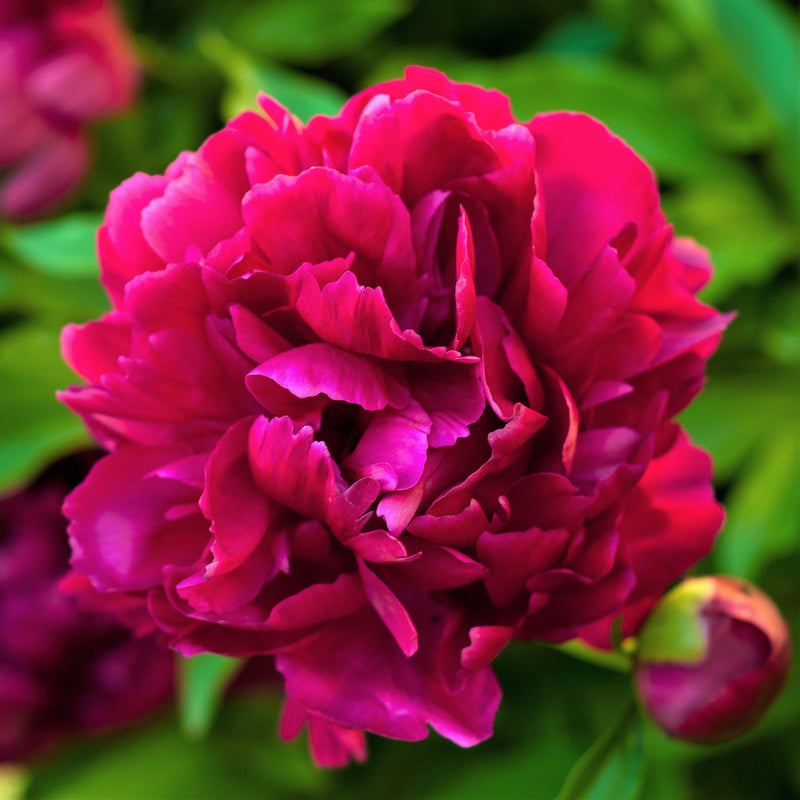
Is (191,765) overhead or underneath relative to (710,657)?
underneath

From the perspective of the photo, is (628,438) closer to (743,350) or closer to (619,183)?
(619,183)

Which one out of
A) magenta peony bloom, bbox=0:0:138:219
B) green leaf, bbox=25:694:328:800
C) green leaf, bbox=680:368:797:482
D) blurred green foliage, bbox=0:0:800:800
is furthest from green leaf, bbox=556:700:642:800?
magenta peony bloom, bbox=0:0:138:219

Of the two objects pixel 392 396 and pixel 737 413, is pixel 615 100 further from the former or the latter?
pixel 392 396

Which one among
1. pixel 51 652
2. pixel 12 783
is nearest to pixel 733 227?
pixel 51 652

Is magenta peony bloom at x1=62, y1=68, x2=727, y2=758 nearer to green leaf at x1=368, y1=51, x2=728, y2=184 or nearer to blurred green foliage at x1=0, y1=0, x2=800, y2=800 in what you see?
blurred green foliage at x1=0, y1=0, x2=800, y2=800

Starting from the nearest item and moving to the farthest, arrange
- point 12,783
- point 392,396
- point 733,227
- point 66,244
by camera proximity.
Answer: point 392,396 → point 66,244 → point 733,227 → point 12,783

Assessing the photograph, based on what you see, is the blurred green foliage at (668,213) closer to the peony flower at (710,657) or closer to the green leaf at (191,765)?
the green leaf at (191,765)
